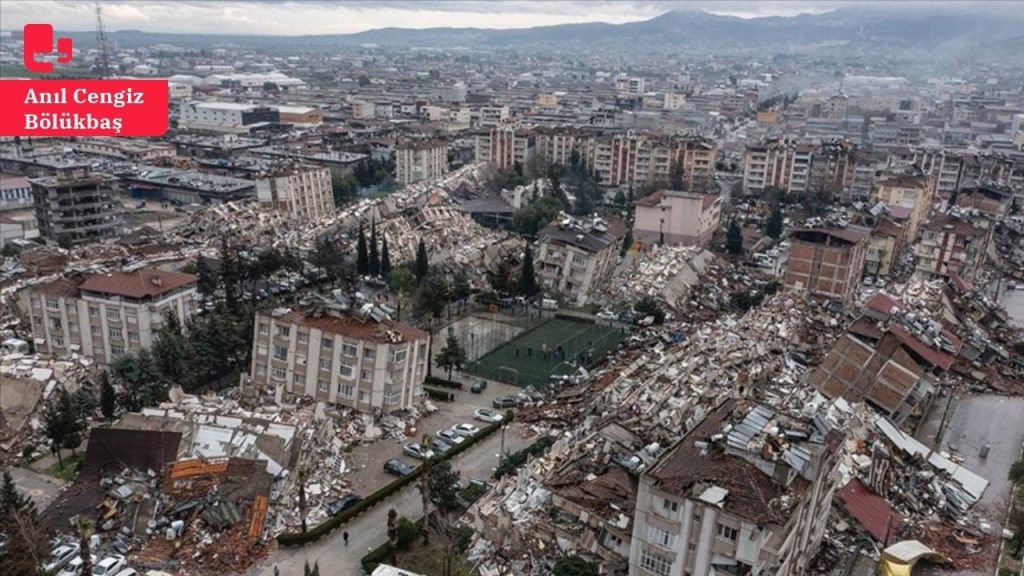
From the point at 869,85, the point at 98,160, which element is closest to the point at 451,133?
the point at 98,160

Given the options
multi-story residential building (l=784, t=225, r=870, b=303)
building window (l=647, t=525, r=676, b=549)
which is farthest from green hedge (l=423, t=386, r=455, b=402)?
multi-story residential building (l=784, t=225, r=870, b=303)

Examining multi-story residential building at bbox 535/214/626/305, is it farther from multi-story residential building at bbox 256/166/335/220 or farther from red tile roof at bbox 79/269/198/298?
multi-story residential building at bbox 256/166/335/220

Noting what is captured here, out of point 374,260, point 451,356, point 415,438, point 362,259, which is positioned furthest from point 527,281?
point 415,438

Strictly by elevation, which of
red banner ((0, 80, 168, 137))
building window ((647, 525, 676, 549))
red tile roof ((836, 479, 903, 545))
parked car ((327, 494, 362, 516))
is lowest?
parked car ((327, 494, 362, 516))

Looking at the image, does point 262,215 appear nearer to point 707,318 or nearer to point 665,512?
point 707,318

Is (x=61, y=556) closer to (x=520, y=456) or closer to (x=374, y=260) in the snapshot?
(x=520, y=456)

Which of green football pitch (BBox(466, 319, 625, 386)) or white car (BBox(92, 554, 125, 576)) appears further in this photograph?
green football pitch (BBox(466, 319, 625, 386))
